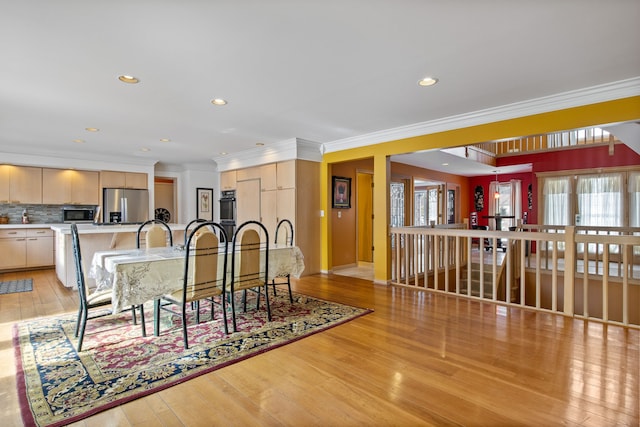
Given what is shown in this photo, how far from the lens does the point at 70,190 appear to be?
6.81 meters

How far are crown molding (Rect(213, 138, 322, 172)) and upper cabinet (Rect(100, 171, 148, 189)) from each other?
2319 millimetres

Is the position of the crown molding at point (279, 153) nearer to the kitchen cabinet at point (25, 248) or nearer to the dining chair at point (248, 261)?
the dining chair at point (248, 261)

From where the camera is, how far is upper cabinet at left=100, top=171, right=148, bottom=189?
7121mm

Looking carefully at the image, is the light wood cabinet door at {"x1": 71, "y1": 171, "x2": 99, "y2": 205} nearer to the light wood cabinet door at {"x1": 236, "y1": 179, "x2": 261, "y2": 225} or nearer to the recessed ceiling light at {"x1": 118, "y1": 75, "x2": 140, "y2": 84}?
the light wood cabinet door at {"x1": 236, "y1": 179, "x2": 261, "y2": 225}

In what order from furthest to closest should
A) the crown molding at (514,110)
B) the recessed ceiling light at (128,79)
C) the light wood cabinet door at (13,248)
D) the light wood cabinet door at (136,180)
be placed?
the light wood cabinet door at (136,180)
the light wood cabinet door at (13,248)
the crown molding at (514,110)
the recessed ceiling light at (128,79)

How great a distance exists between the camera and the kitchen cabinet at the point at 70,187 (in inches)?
261

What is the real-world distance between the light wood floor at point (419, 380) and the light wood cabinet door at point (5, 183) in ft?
13.4

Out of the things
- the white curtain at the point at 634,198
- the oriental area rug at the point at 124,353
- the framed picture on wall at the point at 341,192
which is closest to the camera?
the oriental area rug at the point at 124,353

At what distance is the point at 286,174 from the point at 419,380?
4286 millimetres

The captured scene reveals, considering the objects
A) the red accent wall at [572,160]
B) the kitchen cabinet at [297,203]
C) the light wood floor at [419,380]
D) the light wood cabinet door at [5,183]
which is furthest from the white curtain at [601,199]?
the light wood cabinet door at [5,183]

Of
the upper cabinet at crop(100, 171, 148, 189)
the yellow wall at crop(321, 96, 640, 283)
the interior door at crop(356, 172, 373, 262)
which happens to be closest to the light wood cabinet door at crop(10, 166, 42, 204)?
the upper cabinet at crop(100, 171, 148, 189)

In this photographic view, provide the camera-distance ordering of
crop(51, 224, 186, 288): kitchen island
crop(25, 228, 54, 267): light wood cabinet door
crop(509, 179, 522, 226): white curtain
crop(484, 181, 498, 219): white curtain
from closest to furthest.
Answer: crop(51, 224, 186, 288): kitchen island < crop(25, 228, 54, 267): light wood cabinet door < crop(509, 179, 522, 226): white curtain < crop(484, 181, 498, 219): white curtain

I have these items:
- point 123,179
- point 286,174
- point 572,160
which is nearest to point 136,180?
point 123,179

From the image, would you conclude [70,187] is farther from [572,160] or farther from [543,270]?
[572,160]
